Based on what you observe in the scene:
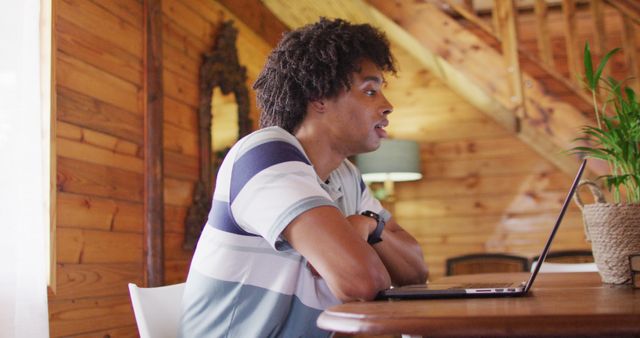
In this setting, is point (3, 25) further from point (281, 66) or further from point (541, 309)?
point (541, 309)

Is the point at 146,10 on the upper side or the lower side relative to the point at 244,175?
upper

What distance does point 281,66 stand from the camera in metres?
1.71

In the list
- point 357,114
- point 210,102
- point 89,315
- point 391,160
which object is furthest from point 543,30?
point 89,315

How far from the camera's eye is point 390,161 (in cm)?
442

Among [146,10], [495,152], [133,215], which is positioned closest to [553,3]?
[495,152]

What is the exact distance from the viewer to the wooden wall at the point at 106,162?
2.60 m

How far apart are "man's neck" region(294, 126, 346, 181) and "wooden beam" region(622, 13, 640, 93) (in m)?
2.49

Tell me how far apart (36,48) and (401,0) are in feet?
6.89

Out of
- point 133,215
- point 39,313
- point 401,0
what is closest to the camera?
point 39,313

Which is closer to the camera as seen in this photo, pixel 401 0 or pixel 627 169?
pixel 627 169

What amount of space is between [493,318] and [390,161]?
3634mm

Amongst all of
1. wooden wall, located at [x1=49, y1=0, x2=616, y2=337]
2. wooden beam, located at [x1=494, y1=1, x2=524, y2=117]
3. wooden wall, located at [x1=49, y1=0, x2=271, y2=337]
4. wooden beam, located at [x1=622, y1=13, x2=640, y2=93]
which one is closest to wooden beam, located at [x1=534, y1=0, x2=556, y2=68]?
wooden beam, located at [x1=494, y1=1, x2=524, y2=117]

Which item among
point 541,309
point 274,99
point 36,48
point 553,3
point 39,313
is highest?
point 553,3

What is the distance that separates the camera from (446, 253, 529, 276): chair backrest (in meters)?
4.38
